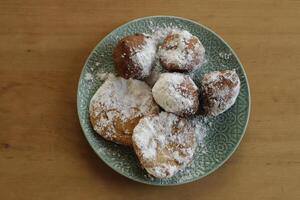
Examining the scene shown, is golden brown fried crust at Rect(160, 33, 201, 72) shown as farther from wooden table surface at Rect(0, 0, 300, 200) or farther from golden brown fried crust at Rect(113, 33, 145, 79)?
wooden table surface at Rect(0, 0, 300, 200)

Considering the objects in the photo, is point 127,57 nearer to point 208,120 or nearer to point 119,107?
point 119,107

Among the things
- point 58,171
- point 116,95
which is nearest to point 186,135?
point 116,95

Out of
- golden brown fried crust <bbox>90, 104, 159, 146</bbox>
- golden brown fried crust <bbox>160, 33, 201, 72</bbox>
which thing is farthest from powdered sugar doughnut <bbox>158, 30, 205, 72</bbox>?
golden brown fried crust <bbox>90, 104, 159, 146</bbox>

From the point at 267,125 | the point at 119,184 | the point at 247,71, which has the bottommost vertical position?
the point at 119,184

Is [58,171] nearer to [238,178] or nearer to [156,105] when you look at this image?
[156,105]

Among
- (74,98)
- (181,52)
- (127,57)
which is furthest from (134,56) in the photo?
(74,98)
